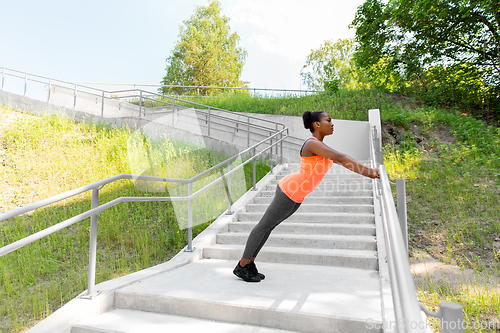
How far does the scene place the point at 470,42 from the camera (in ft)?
43.9

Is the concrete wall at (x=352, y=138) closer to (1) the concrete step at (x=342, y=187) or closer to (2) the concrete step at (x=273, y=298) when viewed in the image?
(1) the concrete step at (x=342, y=187)

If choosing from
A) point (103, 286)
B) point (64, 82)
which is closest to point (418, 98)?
point (103, 286)

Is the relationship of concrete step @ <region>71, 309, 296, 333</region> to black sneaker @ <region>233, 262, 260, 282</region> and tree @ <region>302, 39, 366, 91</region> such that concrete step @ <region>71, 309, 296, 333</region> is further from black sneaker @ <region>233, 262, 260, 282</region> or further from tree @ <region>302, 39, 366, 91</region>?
tree @ <region>302, 39, 366, 91</region>

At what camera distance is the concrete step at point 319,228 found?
157 inches

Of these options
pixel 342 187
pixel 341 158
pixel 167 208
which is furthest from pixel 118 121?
pixel 341 158

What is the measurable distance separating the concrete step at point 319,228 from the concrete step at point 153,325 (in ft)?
7.19

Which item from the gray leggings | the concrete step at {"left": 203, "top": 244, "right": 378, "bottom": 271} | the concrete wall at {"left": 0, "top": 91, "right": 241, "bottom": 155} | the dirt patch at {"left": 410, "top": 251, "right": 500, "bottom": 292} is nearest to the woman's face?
the gray leggings

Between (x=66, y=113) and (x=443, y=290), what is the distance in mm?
10970

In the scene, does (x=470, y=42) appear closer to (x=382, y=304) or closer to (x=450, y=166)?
(x=450, y=166)

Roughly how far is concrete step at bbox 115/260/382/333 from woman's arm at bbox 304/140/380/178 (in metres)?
0.95

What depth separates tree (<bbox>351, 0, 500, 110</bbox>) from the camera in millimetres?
11969

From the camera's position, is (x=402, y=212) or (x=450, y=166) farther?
(x=450, y=166)

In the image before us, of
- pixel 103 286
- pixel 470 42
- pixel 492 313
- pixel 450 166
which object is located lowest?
pixel 492 313

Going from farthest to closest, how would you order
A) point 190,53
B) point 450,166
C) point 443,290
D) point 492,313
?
point 190,53 → point 450,166 → point 443,290 → point 492,313
